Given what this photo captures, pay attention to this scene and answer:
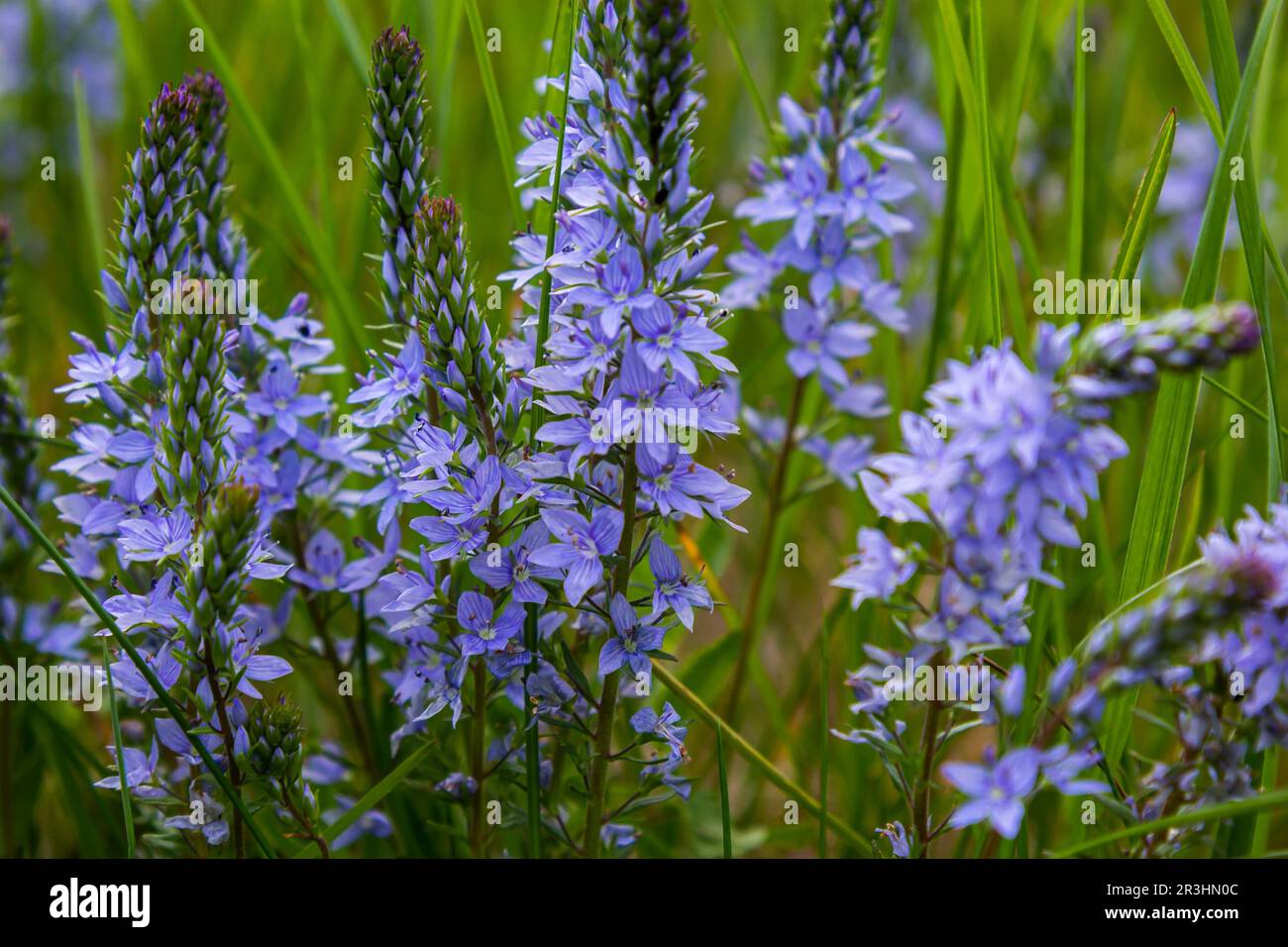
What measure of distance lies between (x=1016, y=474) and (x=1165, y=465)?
0.81 meters

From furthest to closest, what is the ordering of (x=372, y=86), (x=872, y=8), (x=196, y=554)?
(x=872, y=8) → (x=372, y=86) → (x=196, y=554)

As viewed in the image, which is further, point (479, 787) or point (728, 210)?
point (728, 210)

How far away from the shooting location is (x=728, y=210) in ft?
17.5

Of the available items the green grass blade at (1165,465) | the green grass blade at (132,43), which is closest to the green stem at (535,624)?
the green grass blade at (1165,465)

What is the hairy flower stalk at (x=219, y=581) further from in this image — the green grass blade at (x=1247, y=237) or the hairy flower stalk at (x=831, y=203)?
the green grass blade at (x=1247, y=237)

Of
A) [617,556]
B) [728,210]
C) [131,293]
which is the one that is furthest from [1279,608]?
[728,210]

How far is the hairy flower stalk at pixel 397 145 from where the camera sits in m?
2.05

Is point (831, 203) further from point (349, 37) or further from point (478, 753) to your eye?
point (349, 37)


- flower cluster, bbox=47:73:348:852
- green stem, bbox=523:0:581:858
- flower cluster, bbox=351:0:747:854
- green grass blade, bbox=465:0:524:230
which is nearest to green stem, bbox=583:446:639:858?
flower cluster, bbox=351:0:747:854

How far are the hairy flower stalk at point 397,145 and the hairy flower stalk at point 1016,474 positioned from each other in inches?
40.7

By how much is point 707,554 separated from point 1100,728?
141cm

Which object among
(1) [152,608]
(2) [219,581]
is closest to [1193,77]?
(2) [219,581]

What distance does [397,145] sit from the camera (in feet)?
6.88

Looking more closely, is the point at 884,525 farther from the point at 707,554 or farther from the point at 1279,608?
the point at 1279,608
